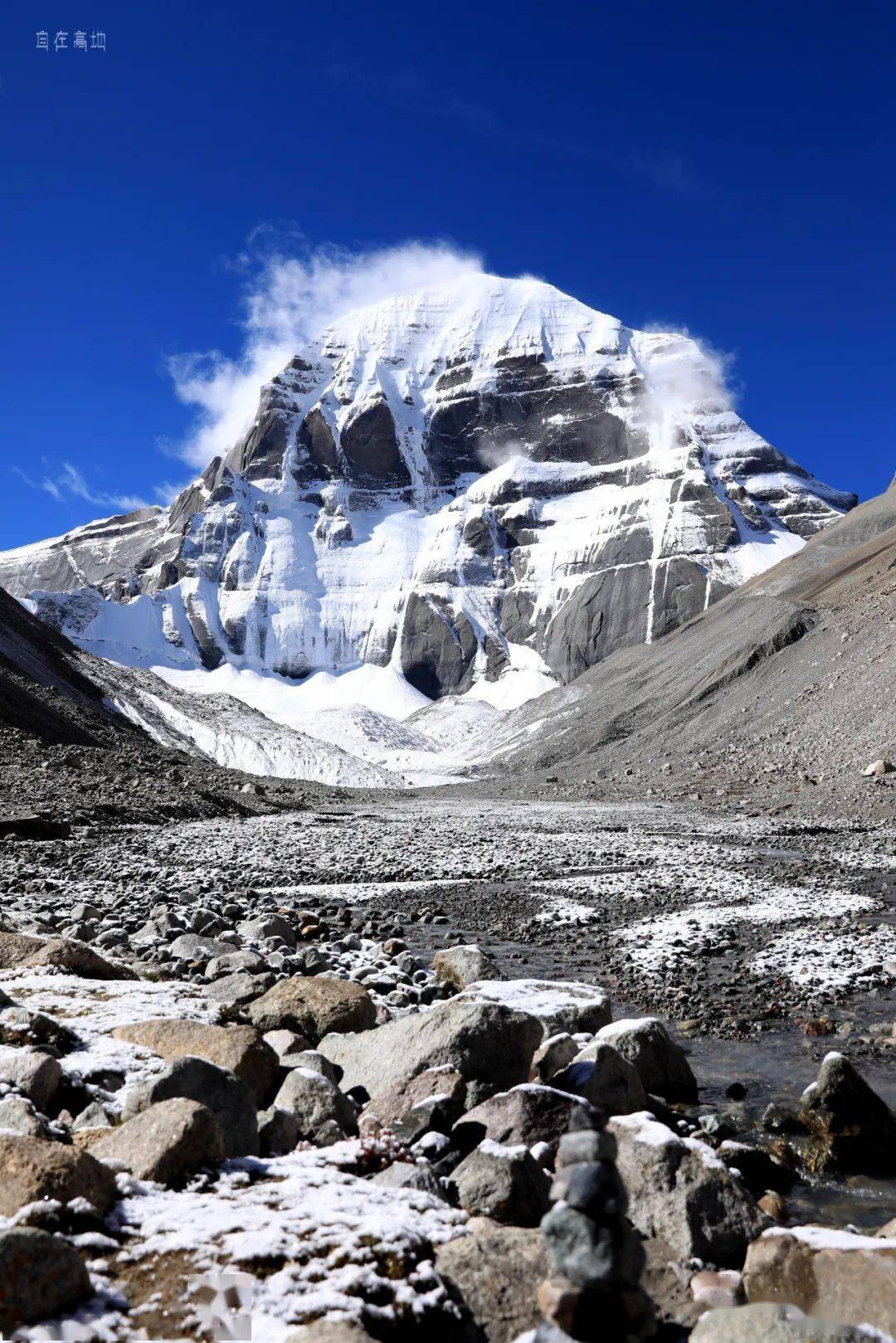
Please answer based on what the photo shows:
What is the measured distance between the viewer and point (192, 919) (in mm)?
11867

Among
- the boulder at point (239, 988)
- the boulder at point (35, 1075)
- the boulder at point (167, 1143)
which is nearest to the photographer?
the boulder at point (167, 1143)

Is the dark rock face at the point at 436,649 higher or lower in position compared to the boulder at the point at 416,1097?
higher

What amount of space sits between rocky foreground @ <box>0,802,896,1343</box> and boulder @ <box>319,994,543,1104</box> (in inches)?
0.8

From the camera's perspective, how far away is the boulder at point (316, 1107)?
16.9 ft

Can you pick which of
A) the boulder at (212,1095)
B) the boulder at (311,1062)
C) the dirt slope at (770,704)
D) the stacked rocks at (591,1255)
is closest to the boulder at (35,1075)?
the boulder at (212,1095)

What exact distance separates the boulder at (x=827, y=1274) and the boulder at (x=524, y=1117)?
130 centimetres

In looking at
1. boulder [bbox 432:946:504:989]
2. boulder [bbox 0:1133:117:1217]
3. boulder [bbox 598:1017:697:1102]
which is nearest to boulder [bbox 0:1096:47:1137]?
boulder [bbox 0:1133:117:1217]

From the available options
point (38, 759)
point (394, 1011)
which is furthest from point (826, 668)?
point (394, 1011)

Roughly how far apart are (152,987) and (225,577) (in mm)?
196113

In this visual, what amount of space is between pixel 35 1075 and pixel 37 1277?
2.09 m

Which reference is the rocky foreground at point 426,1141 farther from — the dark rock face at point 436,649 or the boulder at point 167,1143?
the dark rock face at point 436,649

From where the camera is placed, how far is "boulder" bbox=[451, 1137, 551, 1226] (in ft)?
14.2

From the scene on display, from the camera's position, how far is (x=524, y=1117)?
506 centimetres

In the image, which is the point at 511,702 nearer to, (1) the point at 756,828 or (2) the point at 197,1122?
(1) the point at 756,828
